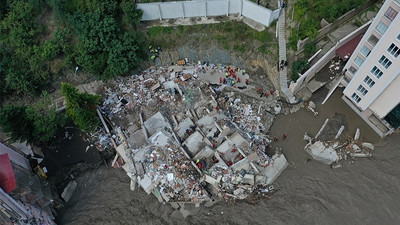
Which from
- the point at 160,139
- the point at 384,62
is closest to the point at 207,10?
the point at 160,139

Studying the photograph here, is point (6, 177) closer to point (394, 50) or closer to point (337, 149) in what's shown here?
point (337, 149)

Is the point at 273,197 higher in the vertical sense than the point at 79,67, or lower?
lower

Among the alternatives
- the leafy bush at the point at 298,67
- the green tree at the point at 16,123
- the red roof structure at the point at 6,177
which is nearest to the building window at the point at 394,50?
the leafy bush at the point at 298,67

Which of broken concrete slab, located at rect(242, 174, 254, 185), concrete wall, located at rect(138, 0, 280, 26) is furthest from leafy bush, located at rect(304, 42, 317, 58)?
broken concrete slab, located at rect(242, 174, 254, 185)

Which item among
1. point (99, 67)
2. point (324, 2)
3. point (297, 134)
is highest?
point (324, 2)

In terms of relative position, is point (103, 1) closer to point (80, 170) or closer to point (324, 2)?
point (80, 170)

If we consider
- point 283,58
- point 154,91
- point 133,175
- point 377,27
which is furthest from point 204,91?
point 377,27

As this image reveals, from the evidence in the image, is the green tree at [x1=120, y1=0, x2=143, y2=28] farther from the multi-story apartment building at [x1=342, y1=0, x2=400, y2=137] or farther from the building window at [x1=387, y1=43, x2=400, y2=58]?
the building window at [x1=387, y1=43, x2=400, y2=58]

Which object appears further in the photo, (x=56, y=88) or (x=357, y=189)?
(x=56, y=88)

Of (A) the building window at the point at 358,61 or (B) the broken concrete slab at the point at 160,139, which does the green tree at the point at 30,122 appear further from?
(A) the building window at the point at 358,61
